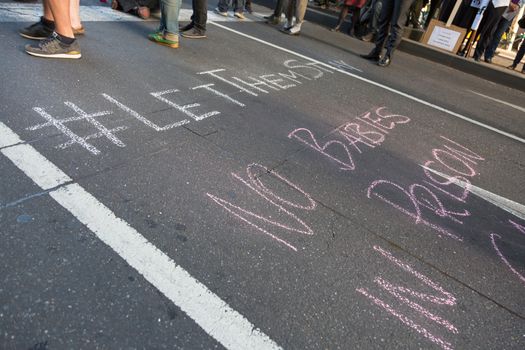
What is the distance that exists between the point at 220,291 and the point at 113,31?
440 centimetres

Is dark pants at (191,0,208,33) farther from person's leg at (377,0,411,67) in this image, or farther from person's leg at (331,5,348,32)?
person's leg at (331,5,348,32)

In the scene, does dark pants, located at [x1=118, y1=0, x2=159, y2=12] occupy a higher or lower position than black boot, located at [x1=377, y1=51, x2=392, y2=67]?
higher

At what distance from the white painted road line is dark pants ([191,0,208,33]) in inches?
160

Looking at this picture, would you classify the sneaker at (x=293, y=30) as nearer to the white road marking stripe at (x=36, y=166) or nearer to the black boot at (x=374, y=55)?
the black boot at (x=374, y=55)

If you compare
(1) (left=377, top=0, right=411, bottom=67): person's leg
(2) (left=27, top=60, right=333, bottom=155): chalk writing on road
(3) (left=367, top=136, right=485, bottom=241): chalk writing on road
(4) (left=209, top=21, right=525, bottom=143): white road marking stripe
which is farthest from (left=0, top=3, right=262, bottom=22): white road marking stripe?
(3) (left=367, top=136, right=485, bottom=241): chalk writing on road

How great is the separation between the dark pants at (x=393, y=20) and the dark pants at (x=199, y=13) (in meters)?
3.29

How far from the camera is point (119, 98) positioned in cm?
320

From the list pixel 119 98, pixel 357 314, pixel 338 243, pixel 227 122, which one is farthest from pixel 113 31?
pixel 357 314

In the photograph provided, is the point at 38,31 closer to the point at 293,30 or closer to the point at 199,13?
the point at 199,13

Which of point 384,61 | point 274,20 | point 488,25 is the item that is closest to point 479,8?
point 488,25

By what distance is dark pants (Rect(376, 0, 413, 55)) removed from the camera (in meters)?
6.25

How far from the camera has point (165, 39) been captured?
487cm

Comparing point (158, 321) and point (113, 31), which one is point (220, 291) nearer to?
point (158, 321)

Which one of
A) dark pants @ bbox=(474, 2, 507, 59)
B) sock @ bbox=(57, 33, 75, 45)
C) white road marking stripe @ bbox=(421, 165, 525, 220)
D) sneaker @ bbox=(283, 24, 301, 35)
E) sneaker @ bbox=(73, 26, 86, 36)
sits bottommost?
white road marking stripe @ bbox=(421, 165, 525, 220)
